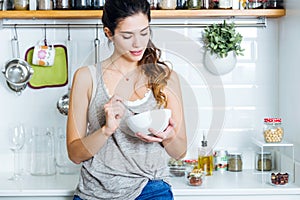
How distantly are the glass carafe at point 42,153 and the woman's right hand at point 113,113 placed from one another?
71 centimetres

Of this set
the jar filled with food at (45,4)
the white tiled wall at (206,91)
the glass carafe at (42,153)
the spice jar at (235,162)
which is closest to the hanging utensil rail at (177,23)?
the white tiled wall at (206,91)

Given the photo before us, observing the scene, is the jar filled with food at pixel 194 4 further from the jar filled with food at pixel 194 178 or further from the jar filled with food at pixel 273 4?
the jar filled with food at pixel 194 178

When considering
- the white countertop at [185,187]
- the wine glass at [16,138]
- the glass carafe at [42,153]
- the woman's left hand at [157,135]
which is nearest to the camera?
the woman's left hand at [157,135]

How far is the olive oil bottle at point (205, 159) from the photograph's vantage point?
7.18 feet

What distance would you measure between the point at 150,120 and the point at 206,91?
0.79 meters

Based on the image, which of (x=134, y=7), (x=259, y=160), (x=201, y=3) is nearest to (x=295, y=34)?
(x=201, y=3)

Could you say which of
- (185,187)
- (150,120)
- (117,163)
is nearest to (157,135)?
(150,120)

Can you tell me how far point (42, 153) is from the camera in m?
2.28

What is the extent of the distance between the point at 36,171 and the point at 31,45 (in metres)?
0.49

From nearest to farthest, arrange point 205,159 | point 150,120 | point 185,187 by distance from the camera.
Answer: point 150,120 < point 185,187 < point 205,159

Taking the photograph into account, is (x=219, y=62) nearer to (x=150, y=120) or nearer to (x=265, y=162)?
(x=265, y=162)

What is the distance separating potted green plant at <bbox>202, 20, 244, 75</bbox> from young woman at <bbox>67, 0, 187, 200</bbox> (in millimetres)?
552

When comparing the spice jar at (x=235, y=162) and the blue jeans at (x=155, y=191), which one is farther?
the spice jar at (x=235, y=162)

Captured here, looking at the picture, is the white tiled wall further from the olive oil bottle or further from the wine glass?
the wine glass
